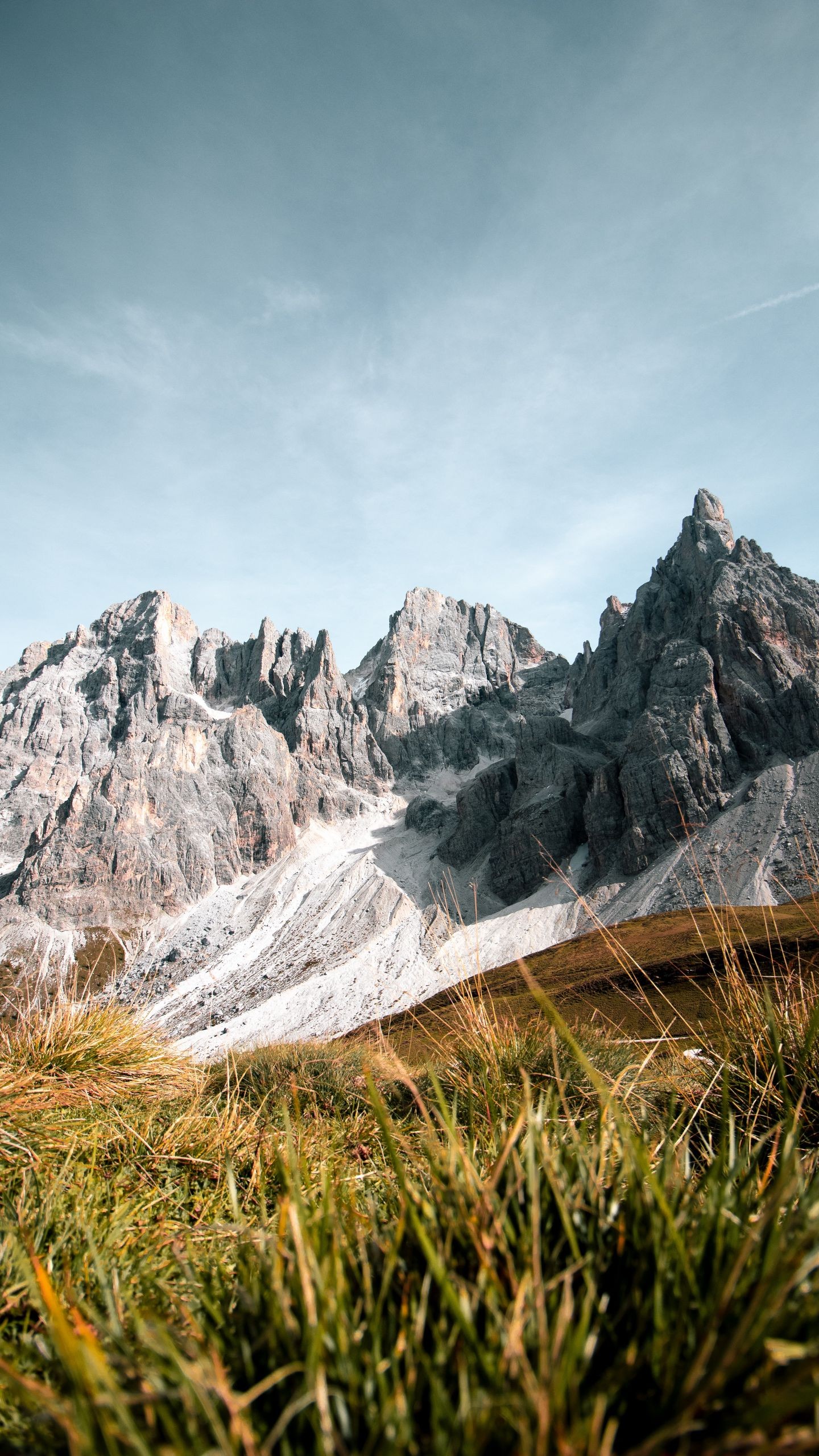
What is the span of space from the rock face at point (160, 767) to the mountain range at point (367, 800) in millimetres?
620

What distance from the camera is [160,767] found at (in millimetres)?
156125

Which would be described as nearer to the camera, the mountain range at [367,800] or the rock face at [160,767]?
the mountain range at [367,800]

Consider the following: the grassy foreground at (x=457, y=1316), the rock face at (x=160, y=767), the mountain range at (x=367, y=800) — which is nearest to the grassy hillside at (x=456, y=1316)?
the grassy foreground at (x=457, y=1316)

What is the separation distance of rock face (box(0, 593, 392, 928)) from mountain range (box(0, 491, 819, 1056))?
0.62m

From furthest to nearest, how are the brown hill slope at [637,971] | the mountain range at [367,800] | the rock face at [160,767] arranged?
the rock face at [160,767] < the mountain range at [367,800] < the brown hill slope at [637,971]

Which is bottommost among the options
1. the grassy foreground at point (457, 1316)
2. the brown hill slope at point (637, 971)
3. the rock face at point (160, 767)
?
the brown hill slope at point (637, 971)

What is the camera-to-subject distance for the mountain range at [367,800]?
100625mm

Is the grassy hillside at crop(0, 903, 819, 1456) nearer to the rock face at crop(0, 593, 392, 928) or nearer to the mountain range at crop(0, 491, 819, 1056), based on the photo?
the mountain range at crop(0, 491, 819, 1056)

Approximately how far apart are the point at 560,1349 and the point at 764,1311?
0.43m

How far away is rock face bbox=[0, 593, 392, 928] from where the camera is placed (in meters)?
142

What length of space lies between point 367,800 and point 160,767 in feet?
180

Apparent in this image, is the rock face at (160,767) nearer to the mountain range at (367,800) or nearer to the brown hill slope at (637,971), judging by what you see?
the mountain range at (367,800)

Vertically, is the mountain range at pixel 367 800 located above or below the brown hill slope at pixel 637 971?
above

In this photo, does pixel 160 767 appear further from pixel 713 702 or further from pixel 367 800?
pixel 713 702
